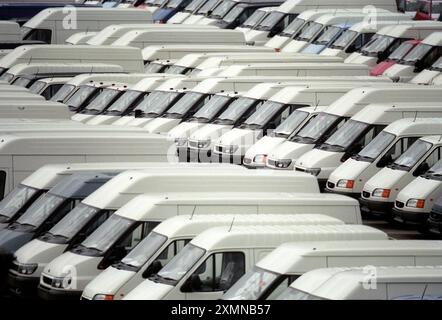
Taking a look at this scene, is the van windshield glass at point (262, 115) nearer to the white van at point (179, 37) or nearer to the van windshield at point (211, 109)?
the van windshield at point (211, 109)

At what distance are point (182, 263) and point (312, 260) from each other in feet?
6.63

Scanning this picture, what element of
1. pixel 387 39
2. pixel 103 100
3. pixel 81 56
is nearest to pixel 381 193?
pixel 103 100

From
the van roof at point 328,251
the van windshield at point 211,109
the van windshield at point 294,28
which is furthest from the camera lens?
the van windshield at point 294,28

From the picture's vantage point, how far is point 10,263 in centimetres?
2358

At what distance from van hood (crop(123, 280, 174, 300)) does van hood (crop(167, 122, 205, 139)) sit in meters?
15.6

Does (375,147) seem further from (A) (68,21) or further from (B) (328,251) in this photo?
(A) (68,21)

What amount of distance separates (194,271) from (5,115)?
1553 centimetres

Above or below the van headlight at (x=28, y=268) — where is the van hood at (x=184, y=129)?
above

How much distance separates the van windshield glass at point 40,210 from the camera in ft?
80.1

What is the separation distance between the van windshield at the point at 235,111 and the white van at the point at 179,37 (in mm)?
14685

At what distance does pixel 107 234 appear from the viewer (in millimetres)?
22156

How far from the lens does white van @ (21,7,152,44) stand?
55.4 metres

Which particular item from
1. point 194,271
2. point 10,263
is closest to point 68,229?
point 10,263

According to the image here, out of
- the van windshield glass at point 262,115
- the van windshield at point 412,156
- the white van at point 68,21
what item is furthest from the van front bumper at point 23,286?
the white van at point 68,21
